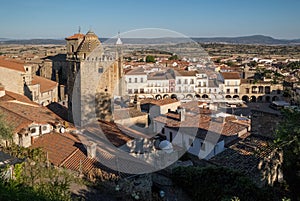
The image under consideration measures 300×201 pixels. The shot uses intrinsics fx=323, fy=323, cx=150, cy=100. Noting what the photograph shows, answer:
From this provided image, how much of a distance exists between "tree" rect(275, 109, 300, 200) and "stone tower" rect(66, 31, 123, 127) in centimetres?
975

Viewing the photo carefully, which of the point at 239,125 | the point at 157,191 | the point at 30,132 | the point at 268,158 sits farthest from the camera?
the point at 239,125

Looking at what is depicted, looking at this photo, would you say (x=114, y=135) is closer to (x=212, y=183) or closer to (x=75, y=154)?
(x=75, y=154)

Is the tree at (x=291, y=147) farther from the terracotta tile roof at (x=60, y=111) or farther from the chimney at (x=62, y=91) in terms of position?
the chimney at (x=62, y=91)

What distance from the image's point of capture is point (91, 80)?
15.9 meters

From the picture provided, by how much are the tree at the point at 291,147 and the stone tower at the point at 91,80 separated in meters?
9.75

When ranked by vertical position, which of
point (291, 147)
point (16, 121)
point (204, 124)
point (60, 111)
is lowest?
point (204, 124)

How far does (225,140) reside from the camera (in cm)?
1442

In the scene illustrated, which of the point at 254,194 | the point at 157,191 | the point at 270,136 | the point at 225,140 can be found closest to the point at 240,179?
the point at 254,194

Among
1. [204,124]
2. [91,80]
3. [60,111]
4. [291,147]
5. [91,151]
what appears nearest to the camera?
[291,147]

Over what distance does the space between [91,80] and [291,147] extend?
411 inches

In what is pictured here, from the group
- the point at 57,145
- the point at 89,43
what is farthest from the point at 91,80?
the point at 57,145

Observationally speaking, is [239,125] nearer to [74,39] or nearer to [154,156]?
[154,156]

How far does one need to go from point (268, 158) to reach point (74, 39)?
43.5 feet

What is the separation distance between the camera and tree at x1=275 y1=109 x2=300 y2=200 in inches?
304
